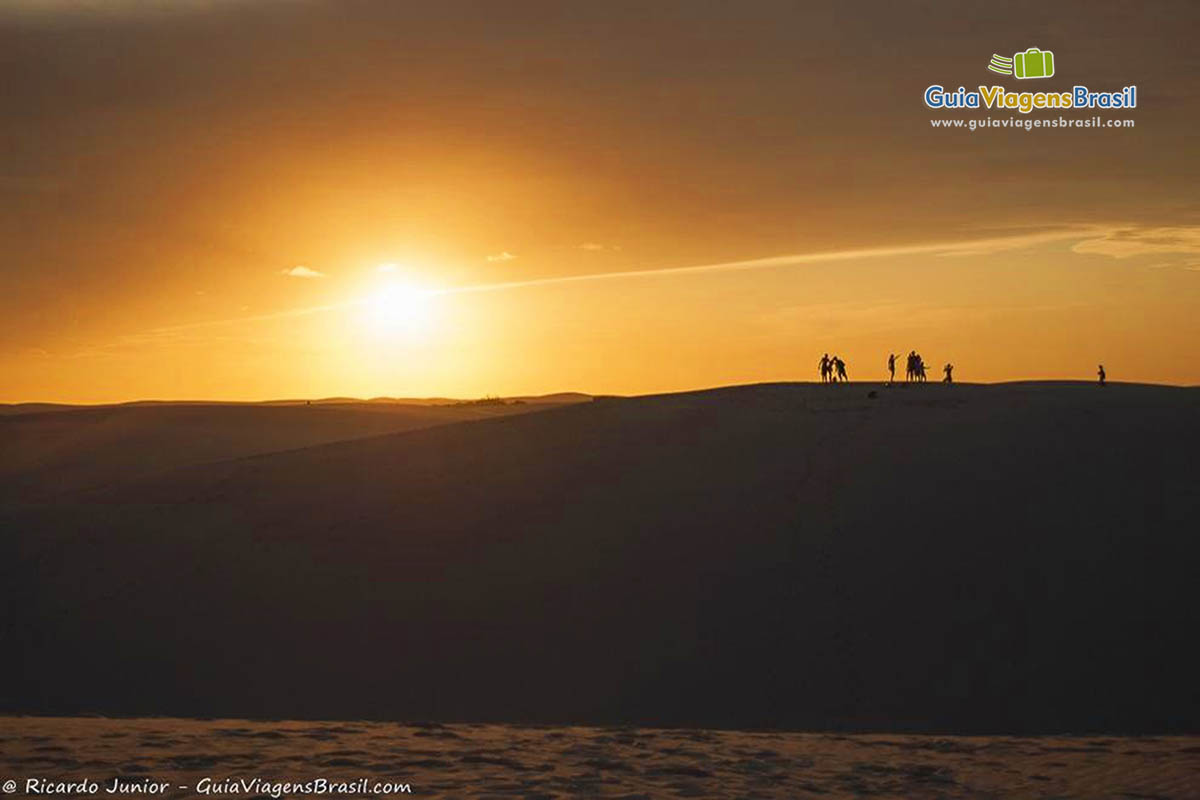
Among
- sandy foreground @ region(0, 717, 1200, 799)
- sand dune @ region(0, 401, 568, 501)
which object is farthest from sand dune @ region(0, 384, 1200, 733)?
sand dune @ region(0, 401, 568, 501)

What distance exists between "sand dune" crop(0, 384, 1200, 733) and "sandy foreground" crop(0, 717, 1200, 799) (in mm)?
2778

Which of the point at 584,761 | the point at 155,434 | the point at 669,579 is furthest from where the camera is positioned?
the point at 155,434

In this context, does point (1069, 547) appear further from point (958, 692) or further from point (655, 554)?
point (655, 554)

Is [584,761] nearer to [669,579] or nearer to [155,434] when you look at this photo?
[669,579]

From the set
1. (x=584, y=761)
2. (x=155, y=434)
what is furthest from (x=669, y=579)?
(x=155, y=434)

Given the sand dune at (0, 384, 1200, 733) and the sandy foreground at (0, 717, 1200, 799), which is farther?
the sand dune at (0, 384, 1200, 733)

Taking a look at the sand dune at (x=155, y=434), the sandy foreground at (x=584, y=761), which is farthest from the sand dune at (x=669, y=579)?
the sand dune at (x=155, y=434)

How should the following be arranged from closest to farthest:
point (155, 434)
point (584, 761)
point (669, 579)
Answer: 1. point (584, 761)
2. point (669, 579)
3. point (155, 434)

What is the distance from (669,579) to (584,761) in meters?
7.40

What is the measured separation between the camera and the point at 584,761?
30.9 ft

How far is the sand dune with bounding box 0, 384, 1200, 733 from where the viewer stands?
13969mm

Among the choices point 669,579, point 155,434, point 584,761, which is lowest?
point 584,761

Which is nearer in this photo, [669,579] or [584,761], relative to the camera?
[584,761]

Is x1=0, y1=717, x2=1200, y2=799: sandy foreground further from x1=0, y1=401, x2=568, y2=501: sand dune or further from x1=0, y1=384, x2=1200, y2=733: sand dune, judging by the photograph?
x1=0, y1=401, x2=568, y2=501: sand dune
